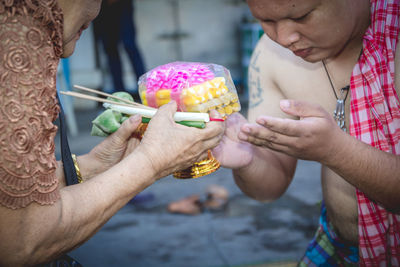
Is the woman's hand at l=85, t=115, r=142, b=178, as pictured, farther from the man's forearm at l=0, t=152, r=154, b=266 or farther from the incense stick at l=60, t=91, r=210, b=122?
the man's forearm at l=0, t=152, r=154, b=266

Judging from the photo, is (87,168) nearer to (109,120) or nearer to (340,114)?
(109,120)

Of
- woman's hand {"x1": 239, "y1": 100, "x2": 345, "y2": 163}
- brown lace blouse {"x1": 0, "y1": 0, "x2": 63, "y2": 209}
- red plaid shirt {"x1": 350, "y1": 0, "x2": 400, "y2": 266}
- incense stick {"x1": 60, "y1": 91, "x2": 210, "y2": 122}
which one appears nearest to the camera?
brown lace blouse {"x1": 0, "y1": 0, "x2": 63, "y2": 209}

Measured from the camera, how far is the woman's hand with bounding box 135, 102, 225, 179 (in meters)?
1.40

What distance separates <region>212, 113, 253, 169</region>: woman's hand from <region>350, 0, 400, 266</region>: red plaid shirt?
1.73 ft

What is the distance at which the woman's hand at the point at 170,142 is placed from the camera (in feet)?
4.61

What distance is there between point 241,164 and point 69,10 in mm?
1099

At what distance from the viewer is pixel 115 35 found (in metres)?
7.02

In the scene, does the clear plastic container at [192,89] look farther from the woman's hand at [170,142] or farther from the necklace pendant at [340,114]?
the necklace pendant at [340,114]

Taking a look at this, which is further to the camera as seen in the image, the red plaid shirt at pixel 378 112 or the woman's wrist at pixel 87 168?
the woman's wrist at pixel 87 168

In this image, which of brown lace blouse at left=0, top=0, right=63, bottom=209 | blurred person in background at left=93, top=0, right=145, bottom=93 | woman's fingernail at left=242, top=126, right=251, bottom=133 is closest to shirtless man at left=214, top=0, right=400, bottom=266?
woman's fingernail at left=242, top=126, right=251, bottom=133

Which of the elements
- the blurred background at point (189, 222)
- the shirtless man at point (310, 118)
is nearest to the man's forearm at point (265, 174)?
the shirtless man at point (310, 118)

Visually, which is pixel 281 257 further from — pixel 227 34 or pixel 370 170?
pixel 227 34

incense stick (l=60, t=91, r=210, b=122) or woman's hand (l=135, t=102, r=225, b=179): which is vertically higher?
incense stick (l=60, t=91, r=210, b=122)

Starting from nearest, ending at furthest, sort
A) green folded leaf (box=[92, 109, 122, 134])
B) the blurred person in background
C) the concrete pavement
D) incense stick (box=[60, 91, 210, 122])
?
incense stick (box=[60, 91, 210, 122]) → green folded leaf (box=[92, 109, 122, 134]) → the concrete pavement → the blurred person in background
